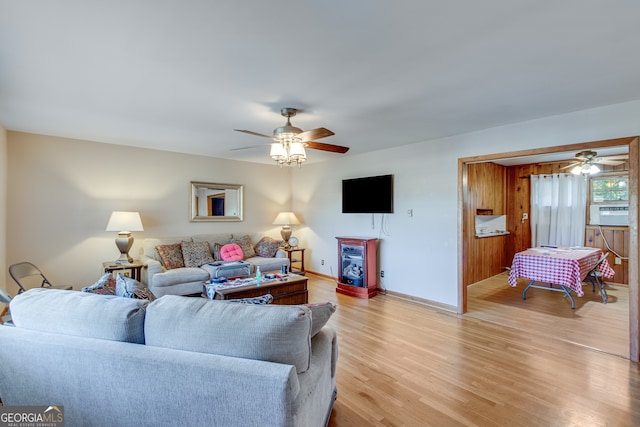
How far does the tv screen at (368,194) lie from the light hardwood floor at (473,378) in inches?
74.4

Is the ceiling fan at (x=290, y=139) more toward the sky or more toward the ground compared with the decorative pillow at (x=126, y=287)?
more toward the sky

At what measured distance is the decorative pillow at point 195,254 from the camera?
188 inches

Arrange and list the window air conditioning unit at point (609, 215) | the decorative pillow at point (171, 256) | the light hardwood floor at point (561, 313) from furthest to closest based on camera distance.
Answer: the window air conditioning unit at point (609, 215) → the decorative pillow at point (171, 256) → the light hardwood floor at point (561, 313)

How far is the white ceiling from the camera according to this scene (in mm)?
1563

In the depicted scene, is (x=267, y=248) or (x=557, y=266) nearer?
(x=557, y=266)

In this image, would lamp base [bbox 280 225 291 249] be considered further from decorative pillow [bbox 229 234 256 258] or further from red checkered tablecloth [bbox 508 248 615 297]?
red checkered tablecloth [bbox 508 248 615 297]

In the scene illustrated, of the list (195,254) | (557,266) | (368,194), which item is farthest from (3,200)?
(557,266)

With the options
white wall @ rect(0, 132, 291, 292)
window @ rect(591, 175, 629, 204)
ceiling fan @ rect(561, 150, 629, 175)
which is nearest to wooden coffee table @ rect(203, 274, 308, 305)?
white wall @ rect(0, 132, 291, 292)

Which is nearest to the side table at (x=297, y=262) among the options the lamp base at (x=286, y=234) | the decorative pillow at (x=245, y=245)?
the lamp base at (x=286, y=234)

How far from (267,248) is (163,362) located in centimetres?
433

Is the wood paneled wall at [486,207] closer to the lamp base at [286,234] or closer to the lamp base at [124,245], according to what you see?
the lamp base at [286,234]

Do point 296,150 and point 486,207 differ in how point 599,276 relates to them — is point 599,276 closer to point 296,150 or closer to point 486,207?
point 486,207

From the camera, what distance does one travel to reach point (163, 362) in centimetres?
129

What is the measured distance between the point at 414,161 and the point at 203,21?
3.58 m
